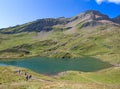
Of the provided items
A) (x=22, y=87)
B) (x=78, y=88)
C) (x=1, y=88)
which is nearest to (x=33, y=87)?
(x=22, y=87)

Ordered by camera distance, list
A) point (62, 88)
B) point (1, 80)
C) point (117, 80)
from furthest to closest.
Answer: point (117, 80)
point (1, 80)
point (62, 88)

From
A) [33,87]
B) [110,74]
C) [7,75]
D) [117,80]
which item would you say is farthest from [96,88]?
[110,74]

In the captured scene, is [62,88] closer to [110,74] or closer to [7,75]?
[7,75]

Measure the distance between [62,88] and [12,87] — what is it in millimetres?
8751

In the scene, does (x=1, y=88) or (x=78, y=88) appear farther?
(x=1, y=88)

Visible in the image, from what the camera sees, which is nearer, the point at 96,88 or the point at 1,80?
the point at 96,88

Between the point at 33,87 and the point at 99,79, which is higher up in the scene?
the point at 33,87

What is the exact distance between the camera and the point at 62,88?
2981cm

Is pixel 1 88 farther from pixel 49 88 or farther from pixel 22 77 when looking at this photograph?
pixel 22 77

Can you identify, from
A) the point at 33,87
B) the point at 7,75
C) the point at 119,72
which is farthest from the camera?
the point at 119,72

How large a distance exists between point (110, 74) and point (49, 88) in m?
66.1

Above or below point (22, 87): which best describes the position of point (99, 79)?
below

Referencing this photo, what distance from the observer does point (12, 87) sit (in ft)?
111

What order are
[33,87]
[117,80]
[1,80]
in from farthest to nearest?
[117,80], [1,80], [33,87]
